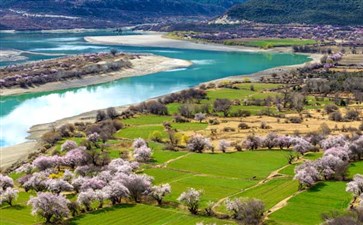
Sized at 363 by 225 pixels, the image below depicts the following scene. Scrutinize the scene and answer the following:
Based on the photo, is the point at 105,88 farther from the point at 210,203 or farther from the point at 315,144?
the point at 210,203

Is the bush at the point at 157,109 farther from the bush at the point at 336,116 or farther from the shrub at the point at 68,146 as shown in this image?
the bush at the point at 336,116

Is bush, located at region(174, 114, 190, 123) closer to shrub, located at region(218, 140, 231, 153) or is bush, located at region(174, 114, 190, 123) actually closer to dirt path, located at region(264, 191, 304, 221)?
shrub, located at region(218, 140, 231, 153)

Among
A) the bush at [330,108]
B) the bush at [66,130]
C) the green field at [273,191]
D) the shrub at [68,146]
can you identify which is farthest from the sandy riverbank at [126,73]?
the green field at [273,191]

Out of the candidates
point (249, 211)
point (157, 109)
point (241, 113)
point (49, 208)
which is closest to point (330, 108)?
point (241, 113)

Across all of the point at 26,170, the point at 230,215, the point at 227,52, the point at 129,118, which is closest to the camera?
the point at 230,215

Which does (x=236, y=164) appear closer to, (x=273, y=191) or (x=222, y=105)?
(x=273, y=191)

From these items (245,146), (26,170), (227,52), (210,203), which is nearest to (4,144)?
(26,170)

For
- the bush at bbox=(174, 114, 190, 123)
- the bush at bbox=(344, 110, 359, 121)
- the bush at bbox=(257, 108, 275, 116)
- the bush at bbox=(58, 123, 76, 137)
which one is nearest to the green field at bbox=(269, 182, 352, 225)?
the bush at bbox=(344, 110, 359, 121)
